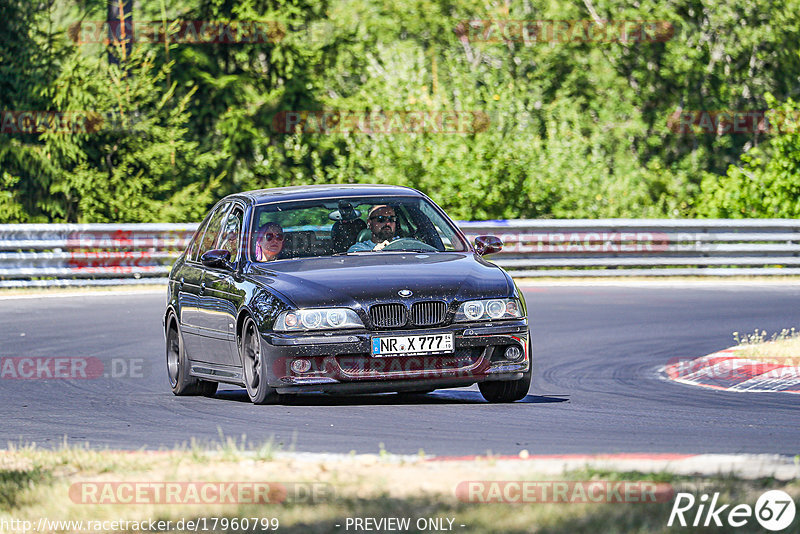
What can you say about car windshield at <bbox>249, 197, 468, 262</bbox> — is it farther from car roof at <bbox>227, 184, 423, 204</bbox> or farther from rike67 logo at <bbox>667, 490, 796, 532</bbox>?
rike67 logo at <bbox>667, 490, 796, 532</bbox>

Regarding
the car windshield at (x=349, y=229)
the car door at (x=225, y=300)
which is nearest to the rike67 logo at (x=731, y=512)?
the car door at (x=225, y=300)

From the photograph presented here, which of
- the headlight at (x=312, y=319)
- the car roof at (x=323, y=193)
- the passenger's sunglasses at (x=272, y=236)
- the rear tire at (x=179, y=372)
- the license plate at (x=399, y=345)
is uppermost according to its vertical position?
the car roof at (x=323, y=193)

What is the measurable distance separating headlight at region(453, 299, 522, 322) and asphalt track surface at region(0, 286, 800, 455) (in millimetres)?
644

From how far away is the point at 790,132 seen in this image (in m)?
30.5

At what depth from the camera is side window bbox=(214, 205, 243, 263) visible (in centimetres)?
1170

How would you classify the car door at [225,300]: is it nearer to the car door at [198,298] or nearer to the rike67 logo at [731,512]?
the car door at [198,298]

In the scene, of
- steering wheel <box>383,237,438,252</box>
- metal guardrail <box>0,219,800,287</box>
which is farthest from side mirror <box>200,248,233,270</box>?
metal guardrail <box>0,219,800,287</box>

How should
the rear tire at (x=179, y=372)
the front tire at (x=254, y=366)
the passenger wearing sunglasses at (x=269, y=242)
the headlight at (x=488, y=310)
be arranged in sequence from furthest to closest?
the rear tire at (x=179, y=372)
the passenger wearing sunglasses at (x=269, y=242)
the front tire at (x=254, y=366)
the headlight at (x=488, y=310)

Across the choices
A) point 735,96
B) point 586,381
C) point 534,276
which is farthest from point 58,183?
point 735,96

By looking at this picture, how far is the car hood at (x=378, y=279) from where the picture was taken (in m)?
10.2

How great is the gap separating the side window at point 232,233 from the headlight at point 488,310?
2.08 meters

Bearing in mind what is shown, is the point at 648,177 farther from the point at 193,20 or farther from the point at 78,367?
the point at 78,367

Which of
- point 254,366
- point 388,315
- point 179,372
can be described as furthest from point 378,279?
point 179,372

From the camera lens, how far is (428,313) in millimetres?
10234
